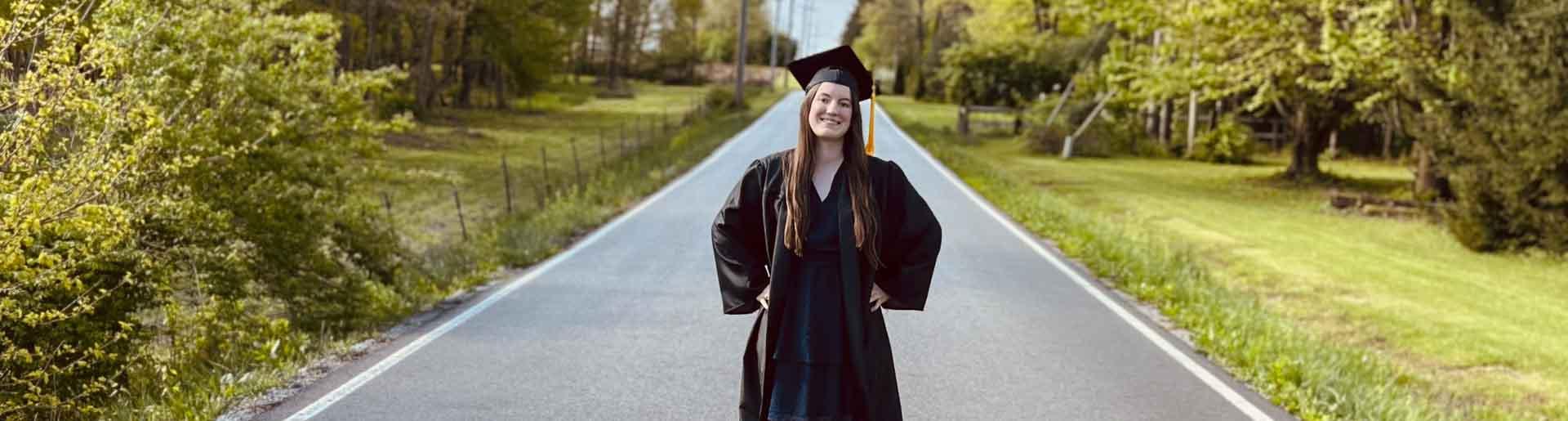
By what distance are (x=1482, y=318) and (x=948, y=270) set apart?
4.55m

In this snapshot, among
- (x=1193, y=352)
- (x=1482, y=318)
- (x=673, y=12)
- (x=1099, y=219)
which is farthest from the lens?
(x=673, y=12)

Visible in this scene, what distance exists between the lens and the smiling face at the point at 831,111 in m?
4.71

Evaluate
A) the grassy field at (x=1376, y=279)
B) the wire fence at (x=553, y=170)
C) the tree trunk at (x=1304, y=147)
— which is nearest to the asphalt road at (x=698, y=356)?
the grassy field at (x=1376, y=279)

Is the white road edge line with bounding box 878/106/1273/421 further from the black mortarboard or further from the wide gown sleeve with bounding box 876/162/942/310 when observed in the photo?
the black mortarboard

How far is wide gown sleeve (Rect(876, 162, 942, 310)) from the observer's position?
493 centimetres

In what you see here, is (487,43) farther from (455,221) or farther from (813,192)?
(813,192)

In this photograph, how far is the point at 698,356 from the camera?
8.49 metres

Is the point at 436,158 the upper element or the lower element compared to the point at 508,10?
lower

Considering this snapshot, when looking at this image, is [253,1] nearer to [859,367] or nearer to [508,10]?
[859,367]

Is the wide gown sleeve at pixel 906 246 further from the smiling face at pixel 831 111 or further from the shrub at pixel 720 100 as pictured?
the shrub at pixel 720 100

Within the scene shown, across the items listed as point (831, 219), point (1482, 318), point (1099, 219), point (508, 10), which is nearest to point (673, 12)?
point (508, 10)

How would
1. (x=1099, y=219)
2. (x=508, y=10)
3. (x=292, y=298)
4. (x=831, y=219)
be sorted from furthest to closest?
(x=508, y=10) → (x=1099, y=219) → (x=292, y=298) → (x=831, y=219)

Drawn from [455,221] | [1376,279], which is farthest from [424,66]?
[1376,279]

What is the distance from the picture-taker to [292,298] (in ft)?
32.9
